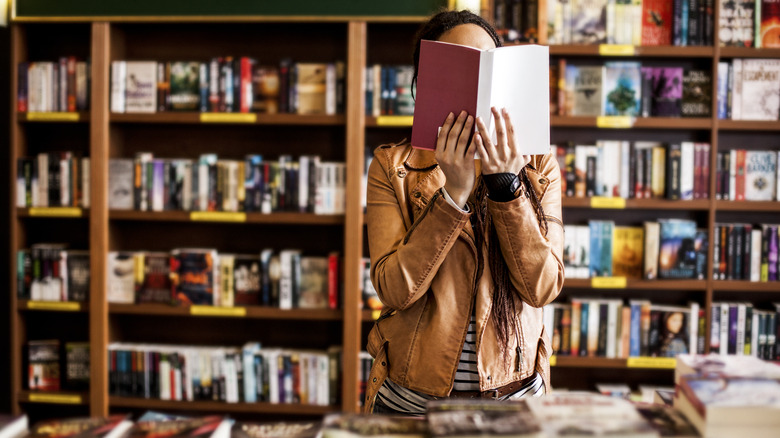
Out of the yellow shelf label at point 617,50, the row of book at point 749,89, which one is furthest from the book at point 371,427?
the row of book at point 749,89

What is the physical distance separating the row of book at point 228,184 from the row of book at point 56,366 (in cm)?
72

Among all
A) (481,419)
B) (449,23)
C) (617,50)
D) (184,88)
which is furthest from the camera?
(184,88)

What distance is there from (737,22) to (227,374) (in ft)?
9.05

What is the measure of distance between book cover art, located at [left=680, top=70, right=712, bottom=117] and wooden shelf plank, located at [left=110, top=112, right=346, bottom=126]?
1526 mm

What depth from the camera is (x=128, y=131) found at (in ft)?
10.1

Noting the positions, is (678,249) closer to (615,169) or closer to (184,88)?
(615,169)

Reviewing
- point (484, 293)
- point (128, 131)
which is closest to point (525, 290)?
point (484, 293)

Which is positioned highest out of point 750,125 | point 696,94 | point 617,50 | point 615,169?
point 617,50

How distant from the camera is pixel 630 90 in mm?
2740

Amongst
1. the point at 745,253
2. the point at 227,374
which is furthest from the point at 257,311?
the point at 745,253

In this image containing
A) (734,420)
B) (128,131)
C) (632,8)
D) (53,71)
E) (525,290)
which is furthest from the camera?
(128,131)

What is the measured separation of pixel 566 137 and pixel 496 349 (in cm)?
188

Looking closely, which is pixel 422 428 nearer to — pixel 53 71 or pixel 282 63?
pixel 282 63

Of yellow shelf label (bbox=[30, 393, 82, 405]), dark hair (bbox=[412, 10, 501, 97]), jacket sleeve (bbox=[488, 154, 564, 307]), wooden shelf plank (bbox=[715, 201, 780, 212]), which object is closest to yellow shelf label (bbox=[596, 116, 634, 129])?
wooden shelf plank (bbox=[715, 201, 780, 212])
